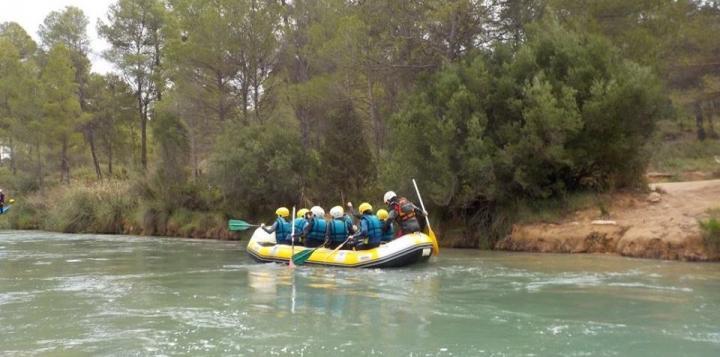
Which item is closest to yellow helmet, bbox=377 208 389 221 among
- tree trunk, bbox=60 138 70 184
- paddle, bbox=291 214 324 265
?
paddle, bbox=291 214 324 265

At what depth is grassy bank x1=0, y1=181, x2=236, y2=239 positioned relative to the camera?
22.8 m

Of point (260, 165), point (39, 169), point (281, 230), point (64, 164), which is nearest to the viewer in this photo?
point (281, 230)

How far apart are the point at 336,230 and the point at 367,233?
2.66ft

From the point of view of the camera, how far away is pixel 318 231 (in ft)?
43.1

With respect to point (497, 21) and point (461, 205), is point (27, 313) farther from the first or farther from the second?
point (497, 21)

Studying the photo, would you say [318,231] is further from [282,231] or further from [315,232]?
[282,231]

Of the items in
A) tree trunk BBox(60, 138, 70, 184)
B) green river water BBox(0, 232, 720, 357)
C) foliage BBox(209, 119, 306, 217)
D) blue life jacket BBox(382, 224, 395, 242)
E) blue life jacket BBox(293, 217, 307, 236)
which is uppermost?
tree trunk BBox(60, 138, 70, 184)

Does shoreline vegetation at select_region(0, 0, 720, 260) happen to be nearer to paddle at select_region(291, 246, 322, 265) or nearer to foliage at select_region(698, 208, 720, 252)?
foliage at select_region(698, 208, 720, 252)

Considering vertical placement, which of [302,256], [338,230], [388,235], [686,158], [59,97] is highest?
[59,97]

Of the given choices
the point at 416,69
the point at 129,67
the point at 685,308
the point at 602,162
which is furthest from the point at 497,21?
the point at 129,67

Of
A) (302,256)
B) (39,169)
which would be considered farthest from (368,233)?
(39,169)

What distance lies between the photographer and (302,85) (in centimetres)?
2156

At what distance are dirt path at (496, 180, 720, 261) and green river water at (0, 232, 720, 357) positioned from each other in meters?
0.65

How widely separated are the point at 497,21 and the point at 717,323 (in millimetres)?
12715
